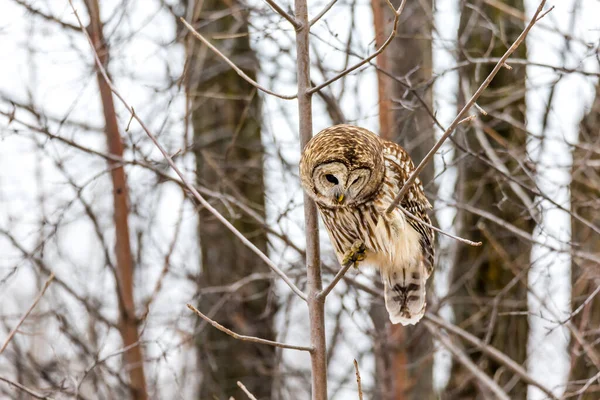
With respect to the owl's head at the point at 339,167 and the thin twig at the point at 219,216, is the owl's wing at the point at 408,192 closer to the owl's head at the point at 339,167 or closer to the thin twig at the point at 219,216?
the owl's head at the point at 339,167

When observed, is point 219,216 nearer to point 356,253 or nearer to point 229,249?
point 356,253

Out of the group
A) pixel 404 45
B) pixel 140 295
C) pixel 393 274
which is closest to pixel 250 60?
pixel 404 45

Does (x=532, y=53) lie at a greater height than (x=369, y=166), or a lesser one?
greater

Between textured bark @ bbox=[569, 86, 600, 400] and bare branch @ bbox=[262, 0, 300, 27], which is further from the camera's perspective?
textured bark @ bbox=[569, 86, 600, 400]

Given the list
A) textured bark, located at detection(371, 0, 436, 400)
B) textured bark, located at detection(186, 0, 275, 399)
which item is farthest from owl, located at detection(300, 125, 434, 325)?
textured bark, located at detection(186, 0, 275, 399)

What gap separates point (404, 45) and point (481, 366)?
10.2 feet

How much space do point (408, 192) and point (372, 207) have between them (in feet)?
0.97

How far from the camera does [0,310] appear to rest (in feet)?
23.7

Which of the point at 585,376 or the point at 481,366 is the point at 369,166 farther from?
the point at 585,376

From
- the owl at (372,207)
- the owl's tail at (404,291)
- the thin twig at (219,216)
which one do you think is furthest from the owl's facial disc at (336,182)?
the owl's tail at (404,291)

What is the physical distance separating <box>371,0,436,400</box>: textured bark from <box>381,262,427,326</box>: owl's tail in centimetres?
77

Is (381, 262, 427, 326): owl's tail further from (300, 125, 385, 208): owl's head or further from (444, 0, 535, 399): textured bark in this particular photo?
(444, 0, 535, 399): textured bark

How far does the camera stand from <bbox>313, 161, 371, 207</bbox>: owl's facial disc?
11.7 feet

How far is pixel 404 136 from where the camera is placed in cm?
494
